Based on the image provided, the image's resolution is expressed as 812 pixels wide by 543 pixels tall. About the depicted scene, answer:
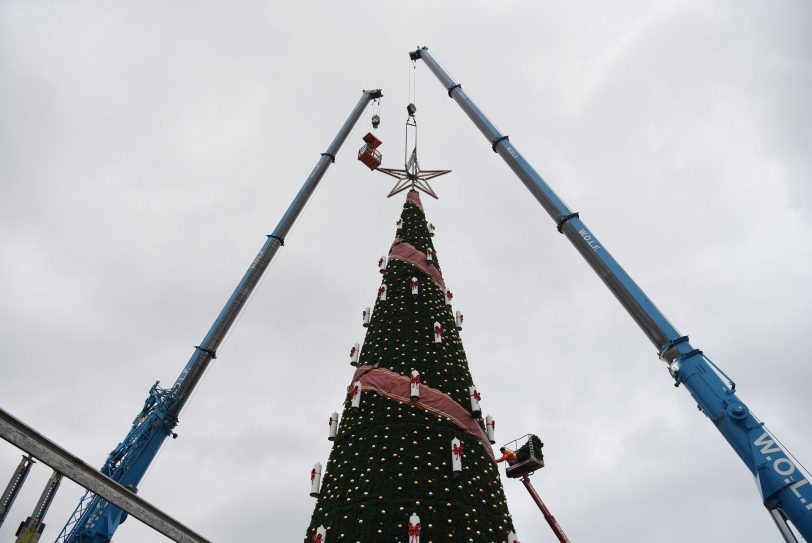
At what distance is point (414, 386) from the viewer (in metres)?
14.4

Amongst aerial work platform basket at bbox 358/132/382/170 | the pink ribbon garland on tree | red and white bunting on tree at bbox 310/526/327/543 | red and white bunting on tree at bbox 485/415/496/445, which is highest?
aerial work platform basket at bbox 358/132/382/170

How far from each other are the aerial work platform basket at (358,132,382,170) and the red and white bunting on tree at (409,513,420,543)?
786 inches

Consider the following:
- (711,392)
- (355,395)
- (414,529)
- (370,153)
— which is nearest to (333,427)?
(355,395)

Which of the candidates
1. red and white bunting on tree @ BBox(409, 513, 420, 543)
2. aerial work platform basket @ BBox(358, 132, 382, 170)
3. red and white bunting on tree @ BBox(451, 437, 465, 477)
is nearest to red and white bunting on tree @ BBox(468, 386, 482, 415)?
red and white bunting on tree @ BBox(451, 437, 465, 477)

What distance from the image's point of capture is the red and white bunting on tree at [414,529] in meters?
11.3

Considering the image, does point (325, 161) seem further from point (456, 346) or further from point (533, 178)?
point (456, 346)

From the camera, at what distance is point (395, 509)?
1219cm

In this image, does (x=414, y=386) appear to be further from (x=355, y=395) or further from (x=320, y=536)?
(x=320, y=536)

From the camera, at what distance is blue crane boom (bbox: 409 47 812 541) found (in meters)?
9.05

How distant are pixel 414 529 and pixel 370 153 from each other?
69.2 feet

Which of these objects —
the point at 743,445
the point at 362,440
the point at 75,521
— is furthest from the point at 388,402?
Answer: the point at 75,521

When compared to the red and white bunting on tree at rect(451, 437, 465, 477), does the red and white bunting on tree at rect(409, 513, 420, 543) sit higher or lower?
lower

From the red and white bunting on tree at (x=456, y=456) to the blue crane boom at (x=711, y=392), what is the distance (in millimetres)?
5241

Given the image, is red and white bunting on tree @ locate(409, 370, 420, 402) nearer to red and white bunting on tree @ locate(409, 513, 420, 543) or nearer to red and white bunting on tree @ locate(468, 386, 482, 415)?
red and white bunting on tree @ locate(468, 386, 482, 415)
